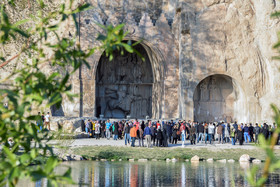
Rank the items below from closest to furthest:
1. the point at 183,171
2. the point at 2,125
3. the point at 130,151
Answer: the point at 2,125, the point at 183,171, the point at 130,151

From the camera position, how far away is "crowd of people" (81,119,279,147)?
2556cm

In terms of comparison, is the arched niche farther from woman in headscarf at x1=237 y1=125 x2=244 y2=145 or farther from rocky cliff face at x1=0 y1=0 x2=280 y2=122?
woman in headscarf at x1=237 y1=125 x2=244 y2=145

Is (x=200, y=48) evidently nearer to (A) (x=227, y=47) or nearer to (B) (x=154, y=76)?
(A) (x=227, y=47)

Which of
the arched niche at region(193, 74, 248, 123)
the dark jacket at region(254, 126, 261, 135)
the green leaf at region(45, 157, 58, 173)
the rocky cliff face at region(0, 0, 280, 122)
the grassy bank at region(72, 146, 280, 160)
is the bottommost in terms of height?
the grassy bank at region(72, 146, 280, 160)

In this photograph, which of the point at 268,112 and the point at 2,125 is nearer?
the point at 2,125

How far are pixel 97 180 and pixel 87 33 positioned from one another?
71.7 feet

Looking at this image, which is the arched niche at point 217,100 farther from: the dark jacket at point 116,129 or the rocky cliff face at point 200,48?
the dark jacket at point 116,129

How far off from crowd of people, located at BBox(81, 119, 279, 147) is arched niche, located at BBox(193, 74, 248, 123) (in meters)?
6.80

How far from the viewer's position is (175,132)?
27.3 meters

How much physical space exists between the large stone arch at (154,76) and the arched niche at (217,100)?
2963 mm

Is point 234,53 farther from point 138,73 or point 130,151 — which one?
point 130,151

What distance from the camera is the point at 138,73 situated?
40.6 metres

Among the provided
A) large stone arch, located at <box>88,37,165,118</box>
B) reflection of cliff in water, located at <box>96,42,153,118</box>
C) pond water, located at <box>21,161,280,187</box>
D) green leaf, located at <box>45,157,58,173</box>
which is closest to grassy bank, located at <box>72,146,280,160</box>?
pond water, located at <box>21,161,280,187</box>

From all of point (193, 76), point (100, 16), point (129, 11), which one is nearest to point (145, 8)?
point (129, 11)
